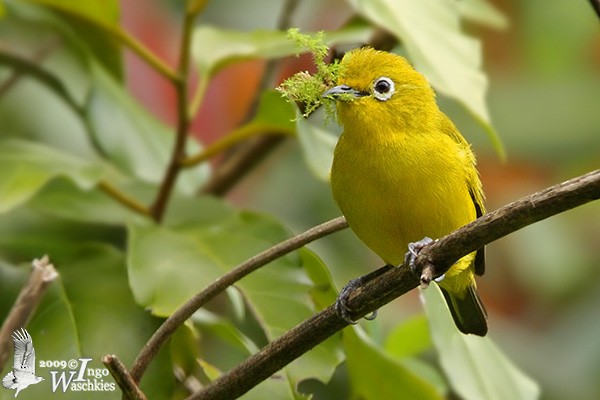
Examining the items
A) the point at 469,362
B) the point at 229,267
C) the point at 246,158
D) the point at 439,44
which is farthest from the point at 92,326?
the point at 246,158

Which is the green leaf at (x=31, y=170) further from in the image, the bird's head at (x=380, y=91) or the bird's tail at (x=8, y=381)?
the bird's head at (x=380, y=91)

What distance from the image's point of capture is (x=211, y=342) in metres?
2.84

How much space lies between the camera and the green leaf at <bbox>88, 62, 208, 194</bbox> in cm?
239

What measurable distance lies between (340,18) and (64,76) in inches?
45.8

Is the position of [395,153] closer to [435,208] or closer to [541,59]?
[435,208]

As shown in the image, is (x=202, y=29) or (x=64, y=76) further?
(x=64, y=76)

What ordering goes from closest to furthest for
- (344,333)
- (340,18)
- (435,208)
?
(435,208) < (344,333) < (340,18)

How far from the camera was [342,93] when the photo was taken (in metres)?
1.42

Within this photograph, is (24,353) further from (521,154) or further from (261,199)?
(521,154)

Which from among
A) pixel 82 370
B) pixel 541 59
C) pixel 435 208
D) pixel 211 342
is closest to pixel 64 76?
pixel 211 342

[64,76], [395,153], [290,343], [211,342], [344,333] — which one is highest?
[64,76]

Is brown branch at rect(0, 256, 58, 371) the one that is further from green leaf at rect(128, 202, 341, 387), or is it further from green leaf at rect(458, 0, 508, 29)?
green leaf at rect(458, 0, 508, 29)

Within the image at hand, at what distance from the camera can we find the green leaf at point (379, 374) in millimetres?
1804

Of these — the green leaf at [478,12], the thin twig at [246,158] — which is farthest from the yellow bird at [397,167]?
the thin twig at [246,158]
